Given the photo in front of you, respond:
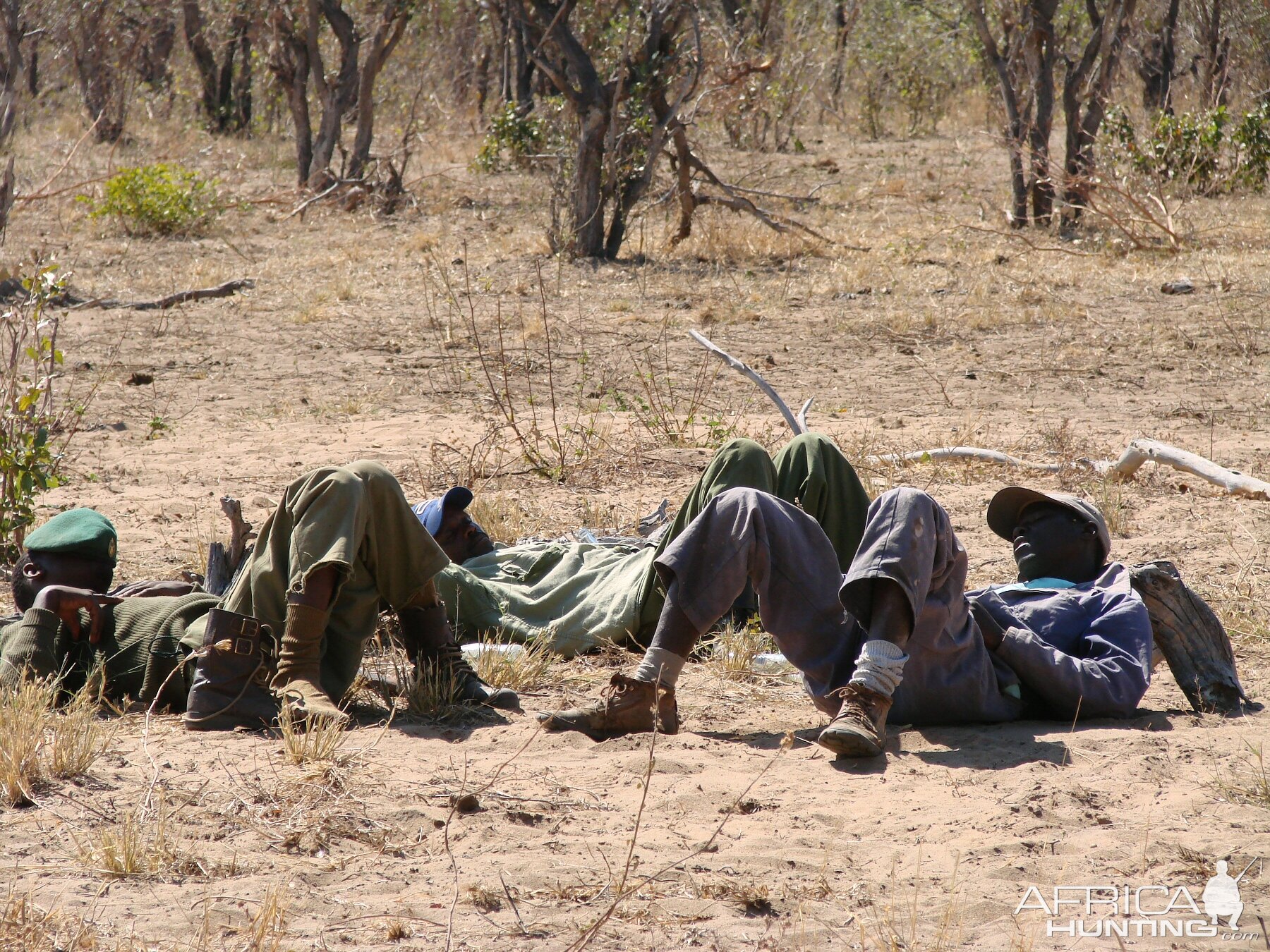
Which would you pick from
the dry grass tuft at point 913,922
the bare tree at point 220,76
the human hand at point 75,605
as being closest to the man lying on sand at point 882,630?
the dry grass tuft at point 913,922

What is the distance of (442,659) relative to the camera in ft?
11.5

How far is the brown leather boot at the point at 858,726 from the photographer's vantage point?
2.92 m

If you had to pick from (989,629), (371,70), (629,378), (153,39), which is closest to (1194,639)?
(989,629)

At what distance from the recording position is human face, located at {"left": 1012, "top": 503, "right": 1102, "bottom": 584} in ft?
11.6

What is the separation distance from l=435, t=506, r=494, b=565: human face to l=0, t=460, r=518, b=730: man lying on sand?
2.47 feet

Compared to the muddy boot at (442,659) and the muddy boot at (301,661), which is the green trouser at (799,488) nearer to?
the muddy boot at (442,659)

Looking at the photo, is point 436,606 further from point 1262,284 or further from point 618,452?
point 1262,284

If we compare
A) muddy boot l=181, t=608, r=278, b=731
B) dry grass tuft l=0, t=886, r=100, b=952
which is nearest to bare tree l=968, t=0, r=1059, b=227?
muddy boot l=181, t=608, r=278, b=731

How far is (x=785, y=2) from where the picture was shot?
22922mm

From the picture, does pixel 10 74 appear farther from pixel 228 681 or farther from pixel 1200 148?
pixel 1200 148

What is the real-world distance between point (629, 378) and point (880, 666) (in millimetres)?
5332

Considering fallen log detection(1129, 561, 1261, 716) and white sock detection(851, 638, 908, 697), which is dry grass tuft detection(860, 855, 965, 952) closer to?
white sock detection(851, 638, 908, 697)

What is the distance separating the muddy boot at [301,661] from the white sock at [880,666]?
1.23 m

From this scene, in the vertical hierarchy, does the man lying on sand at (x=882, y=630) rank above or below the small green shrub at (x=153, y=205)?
below
